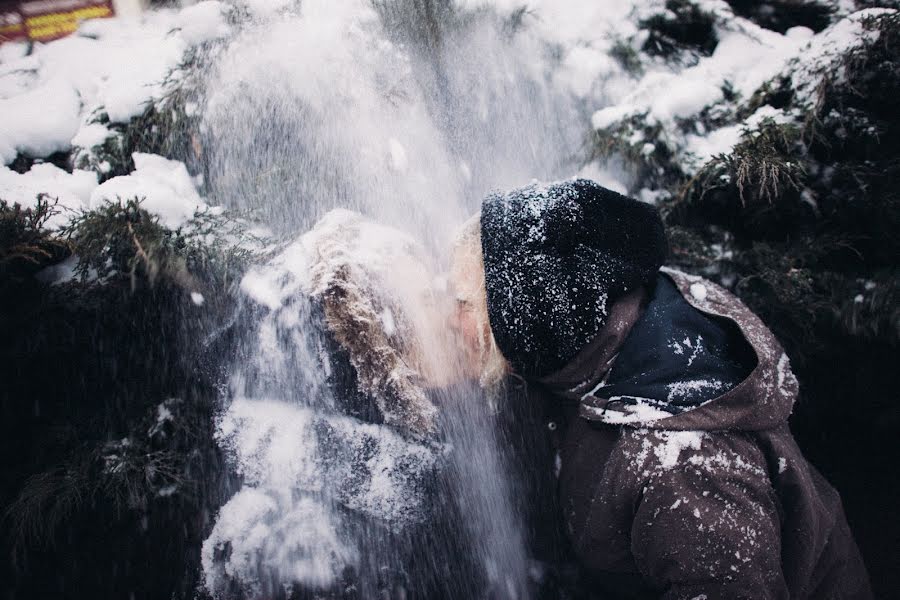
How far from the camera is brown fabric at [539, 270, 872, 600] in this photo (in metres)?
1.49

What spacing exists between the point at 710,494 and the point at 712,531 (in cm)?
12

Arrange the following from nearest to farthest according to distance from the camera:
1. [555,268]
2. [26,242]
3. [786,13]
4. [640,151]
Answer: [555,268], [26,242], [640,151], [786,13]

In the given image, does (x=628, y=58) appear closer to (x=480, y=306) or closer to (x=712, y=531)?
(x=480, y=306)

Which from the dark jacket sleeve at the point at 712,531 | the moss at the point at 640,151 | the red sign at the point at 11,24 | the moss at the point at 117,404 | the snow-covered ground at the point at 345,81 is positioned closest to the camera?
the dark jacket sleeve at the point at 712,531

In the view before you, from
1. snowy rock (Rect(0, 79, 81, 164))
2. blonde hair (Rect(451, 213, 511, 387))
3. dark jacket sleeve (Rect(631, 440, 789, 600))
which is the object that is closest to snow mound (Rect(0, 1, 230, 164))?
snowy rock (Rect(0, 79, 81, 164))

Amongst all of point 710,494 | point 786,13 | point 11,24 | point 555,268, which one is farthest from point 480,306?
point 11,24

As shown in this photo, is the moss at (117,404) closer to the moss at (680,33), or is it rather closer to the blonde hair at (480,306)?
the blonde hair at (480,306)

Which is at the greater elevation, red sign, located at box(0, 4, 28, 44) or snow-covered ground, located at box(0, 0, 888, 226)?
red sign, located at box(0, 4, 28, 44)

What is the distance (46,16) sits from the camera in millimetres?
2977

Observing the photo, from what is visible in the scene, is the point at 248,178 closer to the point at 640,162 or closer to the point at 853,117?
the point at 640,162

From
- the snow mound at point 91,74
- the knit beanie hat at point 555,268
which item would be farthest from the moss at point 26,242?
the knit beanie hat at point 555,268

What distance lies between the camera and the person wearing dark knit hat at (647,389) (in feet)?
4.94

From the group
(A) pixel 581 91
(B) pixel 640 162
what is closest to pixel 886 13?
(B) pixel 640 162

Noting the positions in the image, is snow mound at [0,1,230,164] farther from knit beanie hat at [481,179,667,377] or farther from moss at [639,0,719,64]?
moss at [639,0,719,64]
